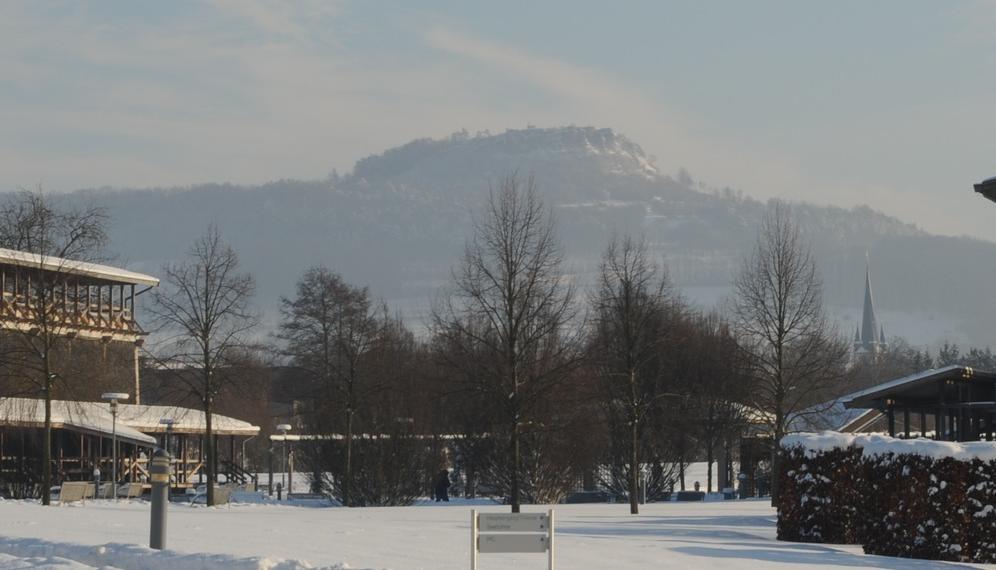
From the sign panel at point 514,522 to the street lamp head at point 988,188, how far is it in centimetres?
1228

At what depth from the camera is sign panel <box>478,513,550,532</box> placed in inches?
643

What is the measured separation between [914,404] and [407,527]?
59.8 feet

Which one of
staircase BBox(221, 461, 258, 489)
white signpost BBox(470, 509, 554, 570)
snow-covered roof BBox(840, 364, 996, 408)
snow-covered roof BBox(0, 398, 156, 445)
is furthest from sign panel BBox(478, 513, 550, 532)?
staircase BBox(221, 461, 258, 489)

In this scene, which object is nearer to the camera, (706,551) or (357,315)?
(706,551)

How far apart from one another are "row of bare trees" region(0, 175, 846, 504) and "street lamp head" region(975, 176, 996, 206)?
1509 cm

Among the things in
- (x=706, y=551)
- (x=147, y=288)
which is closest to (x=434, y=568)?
(x=706, y=551)

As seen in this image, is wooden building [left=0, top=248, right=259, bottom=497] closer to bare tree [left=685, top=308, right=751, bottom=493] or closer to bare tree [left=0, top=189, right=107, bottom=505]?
bare tree [left=0, top=189, right=107, bottom=505]

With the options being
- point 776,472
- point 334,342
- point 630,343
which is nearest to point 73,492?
point 630,343

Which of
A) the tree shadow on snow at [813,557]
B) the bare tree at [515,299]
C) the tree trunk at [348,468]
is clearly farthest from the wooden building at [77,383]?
the tree shadow on snow at [813,557]

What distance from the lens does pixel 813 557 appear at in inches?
880

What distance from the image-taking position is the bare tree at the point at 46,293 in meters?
42.6

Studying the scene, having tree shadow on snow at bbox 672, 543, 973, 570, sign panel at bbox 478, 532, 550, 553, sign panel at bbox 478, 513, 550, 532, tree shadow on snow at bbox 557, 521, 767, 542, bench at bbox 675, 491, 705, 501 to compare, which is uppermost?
sign panel at bbox 478, 513, 550, 532

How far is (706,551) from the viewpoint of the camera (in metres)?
23.1

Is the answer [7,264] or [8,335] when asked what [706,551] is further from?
[7,264]
